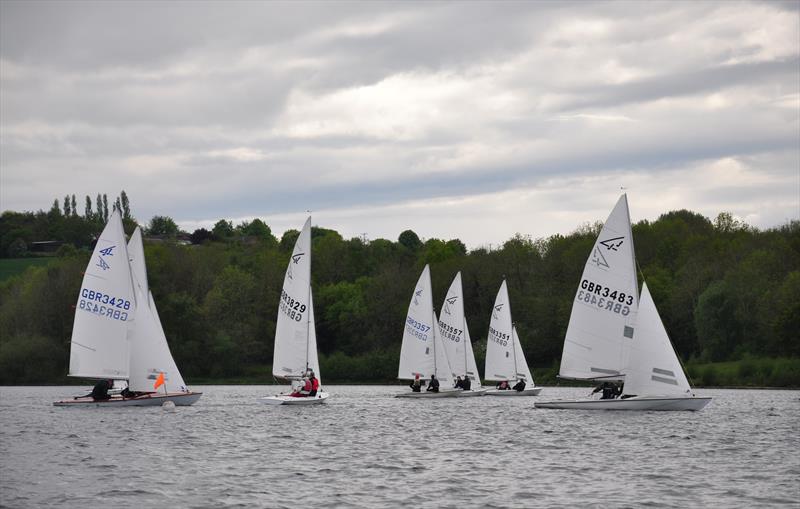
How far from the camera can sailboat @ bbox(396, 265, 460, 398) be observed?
62.3m

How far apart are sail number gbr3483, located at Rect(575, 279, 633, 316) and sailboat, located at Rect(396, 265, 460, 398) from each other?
18.8 meters

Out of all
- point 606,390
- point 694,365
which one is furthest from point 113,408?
point 694,365

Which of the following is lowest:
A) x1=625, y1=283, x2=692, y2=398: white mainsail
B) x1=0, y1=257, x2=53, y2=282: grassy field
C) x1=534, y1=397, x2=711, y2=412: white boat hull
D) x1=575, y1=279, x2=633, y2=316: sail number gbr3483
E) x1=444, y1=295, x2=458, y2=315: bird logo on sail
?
x1=534, y1=397, x2=711, y2=412: white boat hull

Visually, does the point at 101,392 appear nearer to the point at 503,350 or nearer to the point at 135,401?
the point at 135,401

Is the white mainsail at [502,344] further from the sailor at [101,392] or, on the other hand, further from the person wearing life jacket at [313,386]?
the sailor at [101,392]

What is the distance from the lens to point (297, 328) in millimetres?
51000

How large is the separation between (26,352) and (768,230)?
62.8m

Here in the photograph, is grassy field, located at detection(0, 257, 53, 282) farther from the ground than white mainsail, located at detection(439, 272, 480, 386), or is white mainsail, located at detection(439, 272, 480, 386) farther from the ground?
grassy field, located at detection(0, 257, 53, 282)

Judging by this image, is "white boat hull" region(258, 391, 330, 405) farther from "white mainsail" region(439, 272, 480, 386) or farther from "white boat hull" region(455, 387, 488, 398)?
"white mainsail" region(439, 272, 480, 386)

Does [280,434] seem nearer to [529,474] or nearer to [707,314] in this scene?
[529,474]

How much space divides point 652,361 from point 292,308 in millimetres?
17332

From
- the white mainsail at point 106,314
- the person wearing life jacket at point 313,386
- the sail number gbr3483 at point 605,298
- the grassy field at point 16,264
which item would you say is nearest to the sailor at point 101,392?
the white mainsail at point 106,314

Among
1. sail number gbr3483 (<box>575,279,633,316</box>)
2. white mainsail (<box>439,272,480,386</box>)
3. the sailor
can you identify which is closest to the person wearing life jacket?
the sailor

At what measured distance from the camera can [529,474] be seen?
2734cm
